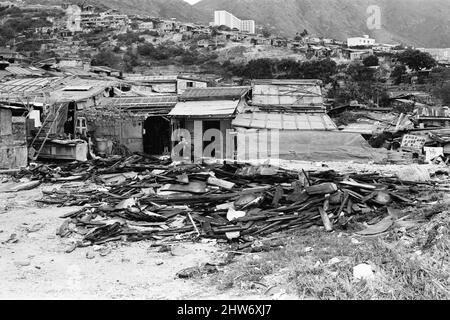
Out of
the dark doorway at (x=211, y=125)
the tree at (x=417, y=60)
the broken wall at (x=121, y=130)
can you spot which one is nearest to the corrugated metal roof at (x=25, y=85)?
the broken wall at (x=121, y=130)

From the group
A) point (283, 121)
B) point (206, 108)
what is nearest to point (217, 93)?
point (206, 108)

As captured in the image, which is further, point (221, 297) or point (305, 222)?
point (305, 222)

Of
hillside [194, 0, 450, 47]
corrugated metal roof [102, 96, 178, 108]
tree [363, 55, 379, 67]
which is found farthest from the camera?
hillside [194, 0, 450, 47]

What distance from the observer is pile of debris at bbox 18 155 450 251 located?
905cm

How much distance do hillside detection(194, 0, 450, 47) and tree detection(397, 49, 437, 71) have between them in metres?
57.1

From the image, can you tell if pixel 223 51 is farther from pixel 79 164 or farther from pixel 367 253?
pixel 367 253

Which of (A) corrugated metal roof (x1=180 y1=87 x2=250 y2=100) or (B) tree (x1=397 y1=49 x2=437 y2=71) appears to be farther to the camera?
(B) tree (x1=397 y1=49 x2=437 y2=71)

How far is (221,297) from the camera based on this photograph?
5.85 meters

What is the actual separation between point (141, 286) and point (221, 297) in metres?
1.28

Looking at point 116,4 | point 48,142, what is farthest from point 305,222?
point 116,4

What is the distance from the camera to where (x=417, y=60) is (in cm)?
4947

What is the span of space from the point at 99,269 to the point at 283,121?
1424 centimetres

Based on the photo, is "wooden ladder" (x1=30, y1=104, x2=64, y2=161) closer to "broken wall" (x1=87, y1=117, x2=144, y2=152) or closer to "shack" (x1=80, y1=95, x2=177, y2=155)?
"shack" (x1=80, y1=95, x2=177, y2=155)

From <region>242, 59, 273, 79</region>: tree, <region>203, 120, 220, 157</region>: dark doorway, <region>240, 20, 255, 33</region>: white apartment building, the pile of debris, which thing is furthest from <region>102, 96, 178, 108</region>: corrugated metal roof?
<region>240, 20, 255, 33</region>: white apartment building
